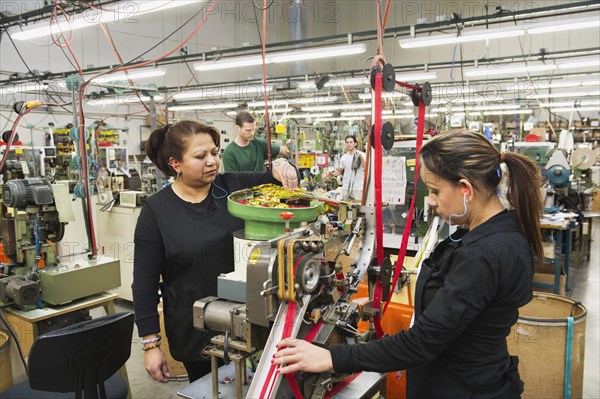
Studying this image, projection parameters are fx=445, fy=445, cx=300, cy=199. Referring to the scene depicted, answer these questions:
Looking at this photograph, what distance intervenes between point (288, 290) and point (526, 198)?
0.63m

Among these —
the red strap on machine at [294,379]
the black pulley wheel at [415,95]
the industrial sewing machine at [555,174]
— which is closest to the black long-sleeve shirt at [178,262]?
the red strap on machine at [294,379]

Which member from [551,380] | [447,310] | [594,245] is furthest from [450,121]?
[447,310]

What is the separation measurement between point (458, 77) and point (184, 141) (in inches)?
436

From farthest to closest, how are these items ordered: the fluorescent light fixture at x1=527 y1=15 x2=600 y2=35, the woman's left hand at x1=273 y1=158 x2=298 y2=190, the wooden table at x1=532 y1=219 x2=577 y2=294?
the fluorescent light fixture at x1=527 y1=15 x2=600 y2=35 → the wooden table at x1=532 y1=219 x2=577 y2=294 → the woman's left hand at x1=273 y1=158 x2=298 y2=190

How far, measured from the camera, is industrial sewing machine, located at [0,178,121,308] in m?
2.18

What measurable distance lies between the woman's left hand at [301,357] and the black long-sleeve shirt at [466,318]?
3 centimetres

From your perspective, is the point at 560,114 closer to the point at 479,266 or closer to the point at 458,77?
the point at 458,77

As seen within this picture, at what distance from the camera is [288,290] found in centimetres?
95

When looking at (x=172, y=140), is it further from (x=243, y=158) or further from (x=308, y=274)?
(x=243, y=158)

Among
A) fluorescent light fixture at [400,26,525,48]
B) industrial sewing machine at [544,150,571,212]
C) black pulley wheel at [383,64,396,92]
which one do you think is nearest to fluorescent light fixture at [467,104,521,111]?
fluorescent light fixture at [400,26,525,48]

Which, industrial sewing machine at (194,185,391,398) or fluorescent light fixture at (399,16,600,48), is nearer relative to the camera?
industrial sewing machine at (194,185,391,398)

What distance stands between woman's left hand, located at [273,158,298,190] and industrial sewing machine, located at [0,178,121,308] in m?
1.28

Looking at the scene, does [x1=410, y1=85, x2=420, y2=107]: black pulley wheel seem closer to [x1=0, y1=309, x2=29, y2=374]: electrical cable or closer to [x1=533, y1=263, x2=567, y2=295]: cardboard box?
[x1=0, y1=309, x2=29, y2=374]: electrical cable

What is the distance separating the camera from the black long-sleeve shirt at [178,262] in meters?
1.36
